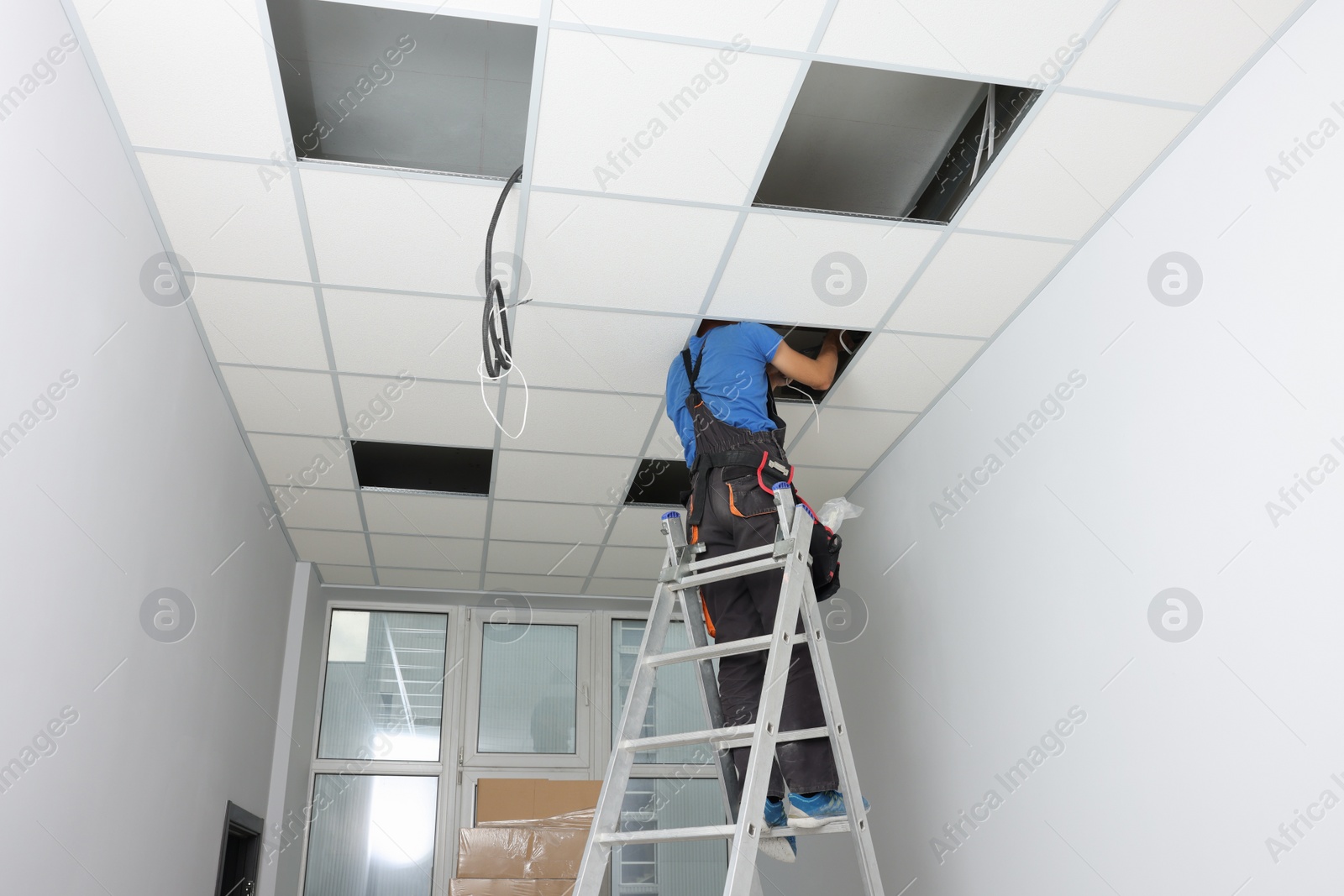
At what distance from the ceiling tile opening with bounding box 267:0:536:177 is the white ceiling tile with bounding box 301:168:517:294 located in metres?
0.07

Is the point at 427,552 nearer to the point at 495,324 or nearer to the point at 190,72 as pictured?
the point at 495,324

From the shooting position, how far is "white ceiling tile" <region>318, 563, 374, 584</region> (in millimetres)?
5270

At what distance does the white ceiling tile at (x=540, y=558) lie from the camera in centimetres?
504

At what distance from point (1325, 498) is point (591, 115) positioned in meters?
1.93

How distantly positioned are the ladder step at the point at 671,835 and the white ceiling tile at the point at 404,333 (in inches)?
69.2

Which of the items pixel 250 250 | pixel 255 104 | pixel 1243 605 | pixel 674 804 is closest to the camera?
pixel 1243 605

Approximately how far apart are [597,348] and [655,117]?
1074 mm

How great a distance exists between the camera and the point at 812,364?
330cm

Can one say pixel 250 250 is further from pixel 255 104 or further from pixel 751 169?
pixel 751 169

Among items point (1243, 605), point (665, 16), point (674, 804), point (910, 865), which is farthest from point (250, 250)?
point (674, 804)

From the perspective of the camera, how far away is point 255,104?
2.42 m

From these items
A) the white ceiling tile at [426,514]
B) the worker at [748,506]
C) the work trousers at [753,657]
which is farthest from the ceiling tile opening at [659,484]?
the work trousers at [753,657]

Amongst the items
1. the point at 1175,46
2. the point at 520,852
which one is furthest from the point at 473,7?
the point at 520,852

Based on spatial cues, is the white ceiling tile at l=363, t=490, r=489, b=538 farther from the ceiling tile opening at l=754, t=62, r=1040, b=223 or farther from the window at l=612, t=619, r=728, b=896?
the ceiling tile opening at l=754, t=62, r=1040, b=223
